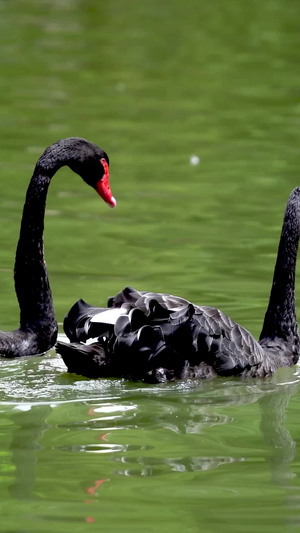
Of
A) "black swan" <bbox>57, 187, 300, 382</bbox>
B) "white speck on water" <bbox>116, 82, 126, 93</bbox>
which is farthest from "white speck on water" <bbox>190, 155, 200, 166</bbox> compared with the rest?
"black swan" <bbox>57, 187, 300, 382</bbox>

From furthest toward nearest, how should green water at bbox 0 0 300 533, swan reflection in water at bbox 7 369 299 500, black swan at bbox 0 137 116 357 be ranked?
black swan at bbox 0 137 116 357 < swan reflection in water at bbox 7 369 299 500 < green water at bbox 0 0 300 533

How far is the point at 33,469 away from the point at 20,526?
61cm

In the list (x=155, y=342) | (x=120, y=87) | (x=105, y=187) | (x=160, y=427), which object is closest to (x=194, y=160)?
(x=120, y=87)

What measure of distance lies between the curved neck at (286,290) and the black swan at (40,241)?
0.88m

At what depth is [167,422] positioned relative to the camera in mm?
5410

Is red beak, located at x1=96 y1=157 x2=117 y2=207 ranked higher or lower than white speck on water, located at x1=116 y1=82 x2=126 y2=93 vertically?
lower

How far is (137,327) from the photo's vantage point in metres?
5.73

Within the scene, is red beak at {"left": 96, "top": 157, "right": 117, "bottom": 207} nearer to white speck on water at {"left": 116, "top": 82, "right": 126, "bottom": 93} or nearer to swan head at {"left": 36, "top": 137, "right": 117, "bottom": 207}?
swan head at {"left": 36, "top": 137, "right": 117, "bottom": 207}

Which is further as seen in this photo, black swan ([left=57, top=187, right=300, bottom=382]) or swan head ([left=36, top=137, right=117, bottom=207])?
swan head ([left=36, top=137, right=117, bottom=207])

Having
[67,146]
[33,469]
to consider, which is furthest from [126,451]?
[67,146]

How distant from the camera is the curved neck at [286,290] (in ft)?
21.8

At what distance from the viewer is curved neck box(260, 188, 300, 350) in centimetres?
665

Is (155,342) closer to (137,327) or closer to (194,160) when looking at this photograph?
(137,327)

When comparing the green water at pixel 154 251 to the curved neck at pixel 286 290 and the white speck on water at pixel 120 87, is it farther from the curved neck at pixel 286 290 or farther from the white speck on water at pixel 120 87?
the curved neck at pixel 286 290
